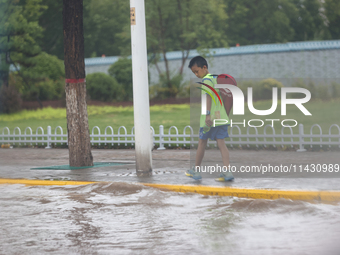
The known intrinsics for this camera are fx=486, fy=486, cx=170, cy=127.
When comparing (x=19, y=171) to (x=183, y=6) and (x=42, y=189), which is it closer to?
(x=42, y=189)

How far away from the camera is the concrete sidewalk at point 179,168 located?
8042mm

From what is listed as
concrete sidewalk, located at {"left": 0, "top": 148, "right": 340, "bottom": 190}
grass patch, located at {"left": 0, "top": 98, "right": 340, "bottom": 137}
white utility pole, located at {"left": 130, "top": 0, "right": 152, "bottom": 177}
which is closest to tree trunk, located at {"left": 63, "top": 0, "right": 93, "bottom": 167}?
concrete sidewalk, located at {"left": 0, "top": 148, "right": 340, "bottom": 190}

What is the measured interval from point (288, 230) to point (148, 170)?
3.96 meters

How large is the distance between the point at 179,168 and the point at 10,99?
70.9 ft

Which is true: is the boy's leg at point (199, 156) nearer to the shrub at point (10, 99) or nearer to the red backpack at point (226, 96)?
the red backpack at point (226, 96)

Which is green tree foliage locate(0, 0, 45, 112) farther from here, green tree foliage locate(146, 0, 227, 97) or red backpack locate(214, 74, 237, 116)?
red backpack locate(214, 74, 237, 116)

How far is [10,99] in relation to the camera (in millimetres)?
29172

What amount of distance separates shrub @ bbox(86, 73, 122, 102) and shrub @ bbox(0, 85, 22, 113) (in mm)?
4877

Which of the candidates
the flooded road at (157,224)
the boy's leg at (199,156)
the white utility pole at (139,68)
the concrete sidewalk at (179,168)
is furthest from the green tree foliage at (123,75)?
the flooded road at (157,224)

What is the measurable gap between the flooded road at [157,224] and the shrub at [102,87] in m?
24.4

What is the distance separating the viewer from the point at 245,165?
10062mm

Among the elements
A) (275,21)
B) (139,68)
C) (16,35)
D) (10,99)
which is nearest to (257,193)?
(139,68)

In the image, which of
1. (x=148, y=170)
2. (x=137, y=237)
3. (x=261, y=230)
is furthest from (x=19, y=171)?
(x=261, y=230)

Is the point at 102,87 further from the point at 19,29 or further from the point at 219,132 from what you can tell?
the point at 219,132
